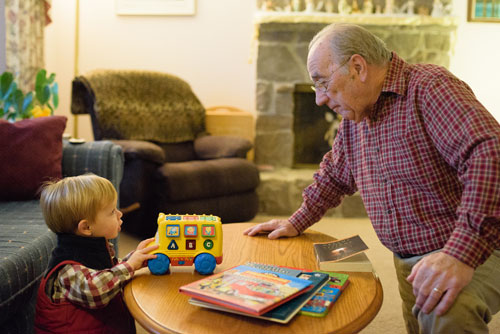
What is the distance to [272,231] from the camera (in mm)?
1477

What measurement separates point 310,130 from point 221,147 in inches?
34.6

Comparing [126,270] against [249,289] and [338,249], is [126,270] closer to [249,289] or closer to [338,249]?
[249,289]

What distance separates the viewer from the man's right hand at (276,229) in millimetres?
1446

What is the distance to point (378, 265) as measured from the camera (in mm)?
2527

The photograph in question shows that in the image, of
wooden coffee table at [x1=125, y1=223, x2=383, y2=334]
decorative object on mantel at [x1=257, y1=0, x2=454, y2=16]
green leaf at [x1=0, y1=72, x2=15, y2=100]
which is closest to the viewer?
wooden coffee table at [x1=125, y1=223, x2=383, y2=334]

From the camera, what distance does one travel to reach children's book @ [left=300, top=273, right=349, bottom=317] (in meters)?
0.95

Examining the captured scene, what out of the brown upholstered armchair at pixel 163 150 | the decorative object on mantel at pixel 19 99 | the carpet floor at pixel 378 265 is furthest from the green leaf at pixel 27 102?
the carpet floor at pixel 378 265

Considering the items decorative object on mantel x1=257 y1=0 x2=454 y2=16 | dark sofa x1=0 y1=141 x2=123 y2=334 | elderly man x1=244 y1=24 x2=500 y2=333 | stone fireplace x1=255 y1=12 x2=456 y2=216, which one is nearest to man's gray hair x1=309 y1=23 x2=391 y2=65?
elderly man x1=244 y1=24 x2=500 y2=333

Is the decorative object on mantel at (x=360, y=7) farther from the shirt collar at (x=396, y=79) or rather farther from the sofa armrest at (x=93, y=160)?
the shirt collar at (x=396, y=79)

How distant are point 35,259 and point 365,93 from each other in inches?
39.3

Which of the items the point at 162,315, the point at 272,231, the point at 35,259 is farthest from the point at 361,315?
the point at 35,259

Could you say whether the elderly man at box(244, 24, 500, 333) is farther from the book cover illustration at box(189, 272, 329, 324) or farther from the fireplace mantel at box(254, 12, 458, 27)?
the fireplace mantel at box(254, 12, 458, 27)

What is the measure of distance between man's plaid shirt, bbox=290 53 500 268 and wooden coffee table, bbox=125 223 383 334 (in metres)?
0.19

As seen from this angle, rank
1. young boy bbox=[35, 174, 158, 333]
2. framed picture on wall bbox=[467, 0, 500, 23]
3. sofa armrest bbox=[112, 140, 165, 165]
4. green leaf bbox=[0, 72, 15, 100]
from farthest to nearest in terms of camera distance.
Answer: framed picture on wall bbox=[467, 0, 500, 23]
sofa armrest bbox=[112, 140, 165, 165]
green leaf bbox=[0, 72, 15, 100]
young boy bbox=[35, 174, 158, 333]
